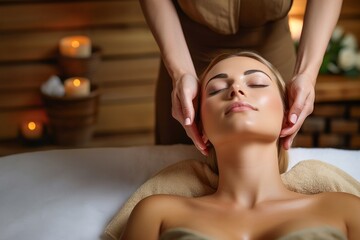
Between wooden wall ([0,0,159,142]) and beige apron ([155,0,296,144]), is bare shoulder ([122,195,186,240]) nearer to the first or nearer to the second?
beige apron ([155,0,296,144])

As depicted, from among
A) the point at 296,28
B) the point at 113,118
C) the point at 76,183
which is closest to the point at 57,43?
the point at 113,118

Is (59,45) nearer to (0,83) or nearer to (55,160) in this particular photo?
(0,83)

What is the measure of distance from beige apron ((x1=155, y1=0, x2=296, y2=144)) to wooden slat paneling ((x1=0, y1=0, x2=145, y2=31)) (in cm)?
114

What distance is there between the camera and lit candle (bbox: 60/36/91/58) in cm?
269

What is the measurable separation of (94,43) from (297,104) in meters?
1.76

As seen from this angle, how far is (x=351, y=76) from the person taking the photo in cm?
258

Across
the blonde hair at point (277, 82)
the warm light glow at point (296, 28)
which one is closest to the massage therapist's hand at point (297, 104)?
the blonde hair at point (277, 82)

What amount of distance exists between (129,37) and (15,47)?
21.3 inches

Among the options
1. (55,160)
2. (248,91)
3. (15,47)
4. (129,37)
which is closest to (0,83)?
(15,47)

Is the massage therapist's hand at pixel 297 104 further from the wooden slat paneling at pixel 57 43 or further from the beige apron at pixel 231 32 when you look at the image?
the wooden slat paneling at pixel 57 43

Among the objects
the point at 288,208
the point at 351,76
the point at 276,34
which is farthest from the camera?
the point at 351,76

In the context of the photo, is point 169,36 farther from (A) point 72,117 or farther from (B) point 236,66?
(A) point 72,117

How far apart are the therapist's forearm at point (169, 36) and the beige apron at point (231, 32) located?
0.18ft

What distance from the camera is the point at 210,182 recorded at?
1418mm
